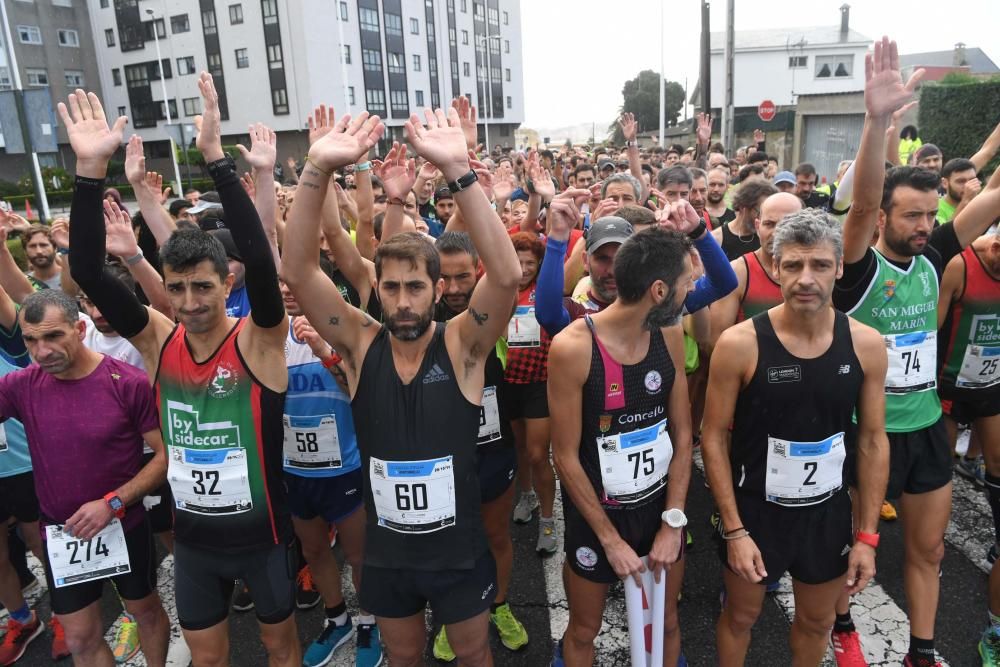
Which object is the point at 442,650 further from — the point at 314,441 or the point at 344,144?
the point at 344,144

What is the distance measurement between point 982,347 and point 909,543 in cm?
125

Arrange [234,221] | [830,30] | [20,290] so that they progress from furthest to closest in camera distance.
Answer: [830,30] → [20,290] → [234,221]

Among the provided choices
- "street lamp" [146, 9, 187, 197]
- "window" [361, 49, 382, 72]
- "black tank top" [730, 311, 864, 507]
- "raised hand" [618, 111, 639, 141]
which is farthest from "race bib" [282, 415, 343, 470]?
"window" [361, 49, 382, 72]

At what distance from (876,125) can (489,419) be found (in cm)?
235

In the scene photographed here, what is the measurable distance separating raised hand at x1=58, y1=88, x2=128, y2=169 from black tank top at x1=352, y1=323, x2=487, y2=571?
1488mm

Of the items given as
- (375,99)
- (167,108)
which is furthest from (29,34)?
(375,99)

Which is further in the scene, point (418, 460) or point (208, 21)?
point (208, 21)

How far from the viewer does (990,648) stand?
10.4ft

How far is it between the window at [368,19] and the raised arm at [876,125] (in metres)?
57.1

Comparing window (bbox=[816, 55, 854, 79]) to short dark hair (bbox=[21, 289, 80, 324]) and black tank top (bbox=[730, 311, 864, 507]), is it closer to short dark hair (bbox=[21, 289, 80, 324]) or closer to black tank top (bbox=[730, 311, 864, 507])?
black tank top (bbox=[730, 311, 864, 507])

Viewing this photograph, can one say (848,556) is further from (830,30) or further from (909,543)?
(830,30)

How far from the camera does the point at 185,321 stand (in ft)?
8.93

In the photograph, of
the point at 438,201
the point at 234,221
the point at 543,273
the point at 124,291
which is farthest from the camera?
the point at 438,201

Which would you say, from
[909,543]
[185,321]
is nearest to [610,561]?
[909,543]
